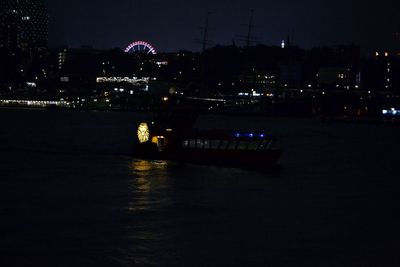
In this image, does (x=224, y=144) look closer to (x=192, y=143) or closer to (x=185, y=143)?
(x=192, y=143)

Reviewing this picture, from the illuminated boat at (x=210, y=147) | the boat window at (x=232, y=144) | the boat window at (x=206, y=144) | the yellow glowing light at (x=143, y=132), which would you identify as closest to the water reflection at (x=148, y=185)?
the illuminated boat at (x=210, y=147)

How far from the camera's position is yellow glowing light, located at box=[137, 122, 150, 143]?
67.7ft

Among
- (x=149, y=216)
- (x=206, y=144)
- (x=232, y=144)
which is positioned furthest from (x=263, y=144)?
(x=149, y=216)

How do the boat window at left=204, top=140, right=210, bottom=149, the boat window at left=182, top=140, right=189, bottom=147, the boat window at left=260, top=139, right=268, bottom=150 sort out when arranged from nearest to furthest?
the boat window at left=260, top=139, right=268, bottom=150 < the boat window at left=204, top=140, right=210, bottom=149 < the boat window at left=182, top=140, right=189, bottom=147

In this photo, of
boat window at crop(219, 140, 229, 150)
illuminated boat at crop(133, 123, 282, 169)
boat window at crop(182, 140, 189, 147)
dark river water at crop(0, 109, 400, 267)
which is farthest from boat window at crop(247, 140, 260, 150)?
boat window at crop(182, 140, 189, 147)

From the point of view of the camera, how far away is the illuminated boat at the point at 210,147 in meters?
19.0

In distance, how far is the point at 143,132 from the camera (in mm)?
20844

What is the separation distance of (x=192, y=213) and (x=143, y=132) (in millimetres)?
8449

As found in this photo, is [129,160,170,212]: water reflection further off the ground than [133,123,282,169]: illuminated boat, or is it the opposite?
[133,123,282,169]: illuminated boat

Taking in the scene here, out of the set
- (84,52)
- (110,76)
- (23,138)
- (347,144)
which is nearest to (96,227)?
(23,138)

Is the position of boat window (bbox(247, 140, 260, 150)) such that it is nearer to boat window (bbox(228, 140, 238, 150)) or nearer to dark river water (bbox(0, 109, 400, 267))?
boat window (bbox(228, 140, 238, 150))

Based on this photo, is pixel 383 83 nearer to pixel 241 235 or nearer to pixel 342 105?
pixel 342 105

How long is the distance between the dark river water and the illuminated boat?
0.43 meters

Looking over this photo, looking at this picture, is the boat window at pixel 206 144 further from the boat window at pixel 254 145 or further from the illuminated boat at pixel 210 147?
the boat window at pixel 254 145
